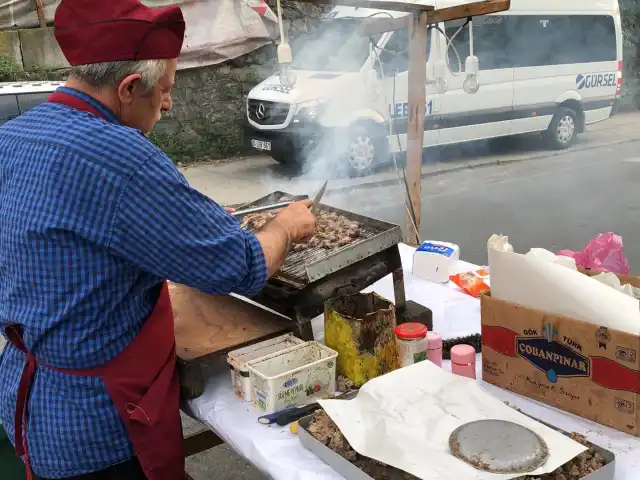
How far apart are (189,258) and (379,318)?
57cm

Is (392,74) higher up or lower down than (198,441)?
higher up

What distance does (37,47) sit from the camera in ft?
31.8

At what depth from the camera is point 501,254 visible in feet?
5.48

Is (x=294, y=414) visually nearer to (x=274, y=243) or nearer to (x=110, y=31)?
(x=274, y=243)

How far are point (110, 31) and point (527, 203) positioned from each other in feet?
25.8

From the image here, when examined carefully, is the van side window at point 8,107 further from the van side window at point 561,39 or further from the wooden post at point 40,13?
the van side window at point 561,39

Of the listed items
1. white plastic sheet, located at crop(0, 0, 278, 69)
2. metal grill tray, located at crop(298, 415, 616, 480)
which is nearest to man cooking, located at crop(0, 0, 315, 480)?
metal grill tray, located at crop(298, 415, 616, 480)

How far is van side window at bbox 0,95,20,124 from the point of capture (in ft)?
22.9

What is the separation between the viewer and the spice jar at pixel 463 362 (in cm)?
182

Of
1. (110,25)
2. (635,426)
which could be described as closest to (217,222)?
(110,25)

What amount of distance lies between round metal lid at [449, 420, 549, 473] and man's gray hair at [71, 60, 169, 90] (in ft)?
3.61

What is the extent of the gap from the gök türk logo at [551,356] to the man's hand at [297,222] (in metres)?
0.66

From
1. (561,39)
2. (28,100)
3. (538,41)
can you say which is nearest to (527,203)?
(538,41)

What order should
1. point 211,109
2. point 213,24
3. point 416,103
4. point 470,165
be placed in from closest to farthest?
point 416,103
point 213,24
point 470,165
point 211,109
